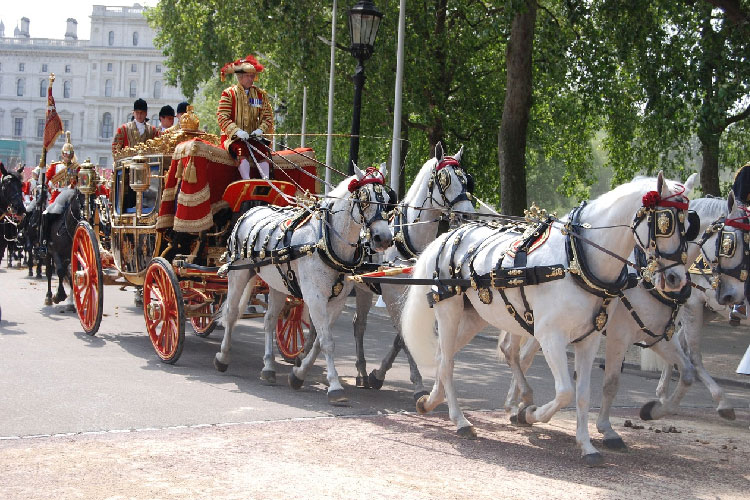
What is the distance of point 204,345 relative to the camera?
1291 centimetres

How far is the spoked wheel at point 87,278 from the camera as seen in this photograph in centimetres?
1245

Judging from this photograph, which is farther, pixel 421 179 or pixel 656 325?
pixel 421 179

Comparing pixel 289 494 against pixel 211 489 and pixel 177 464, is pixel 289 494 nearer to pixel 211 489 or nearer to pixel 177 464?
pixel 211 489

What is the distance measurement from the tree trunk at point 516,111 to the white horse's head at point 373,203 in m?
8.88

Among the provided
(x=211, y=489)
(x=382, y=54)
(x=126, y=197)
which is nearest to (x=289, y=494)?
(x=211, y=489)

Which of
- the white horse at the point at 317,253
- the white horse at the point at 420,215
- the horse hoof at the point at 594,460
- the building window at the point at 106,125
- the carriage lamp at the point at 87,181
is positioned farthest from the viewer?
the building window at the point at 106,125

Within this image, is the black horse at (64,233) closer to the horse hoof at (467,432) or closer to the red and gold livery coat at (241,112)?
the red and gold livery coat at (241,112)

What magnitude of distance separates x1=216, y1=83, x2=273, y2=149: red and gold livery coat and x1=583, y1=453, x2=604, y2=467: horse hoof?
6142mm

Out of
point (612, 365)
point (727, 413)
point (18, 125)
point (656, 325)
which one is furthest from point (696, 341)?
point (18, 125)

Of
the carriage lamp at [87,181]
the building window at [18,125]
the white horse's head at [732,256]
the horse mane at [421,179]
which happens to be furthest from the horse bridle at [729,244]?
the building window at [18,125]

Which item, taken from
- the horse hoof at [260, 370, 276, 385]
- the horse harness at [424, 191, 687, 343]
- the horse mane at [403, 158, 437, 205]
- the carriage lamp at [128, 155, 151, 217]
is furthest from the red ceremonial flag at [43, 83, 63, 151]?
the horse harness at [424, 191, 687, 343]

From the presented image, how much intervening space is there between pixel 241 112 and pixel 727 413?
6.48 m

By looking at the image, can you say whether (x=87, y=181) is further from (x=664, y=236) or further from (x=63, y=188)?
(x=664, y=236)

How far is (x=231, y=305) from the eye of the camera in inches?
428
